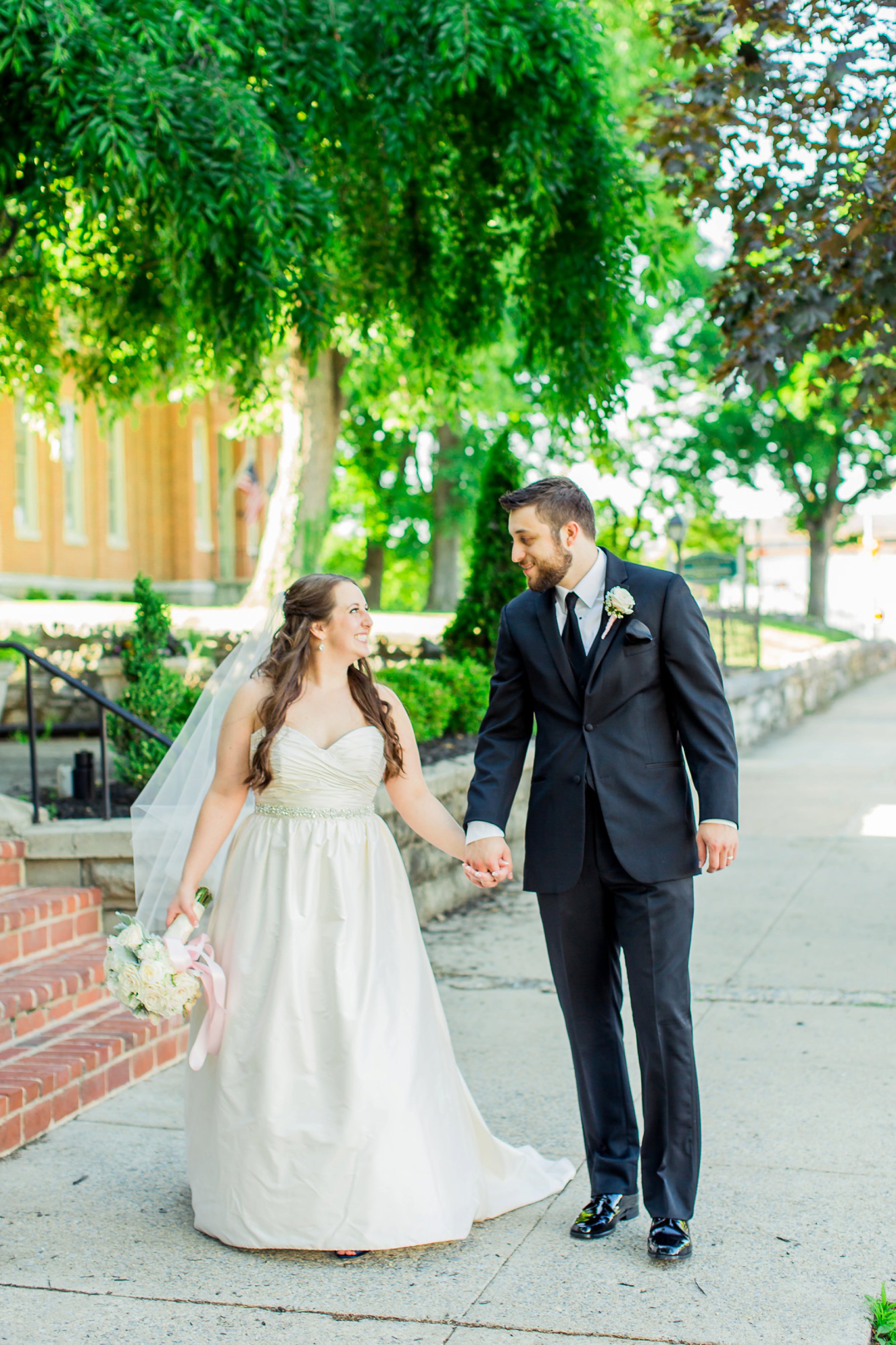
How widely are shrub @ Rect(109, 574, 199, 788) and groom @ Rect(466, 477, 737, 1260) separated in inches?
160

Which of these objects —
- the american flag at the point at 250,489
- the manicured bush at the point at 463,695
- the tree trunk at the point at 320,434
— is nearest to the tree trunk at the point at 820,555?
the american flag at the point at 250,489

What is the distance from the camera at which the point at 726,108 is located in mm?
7168

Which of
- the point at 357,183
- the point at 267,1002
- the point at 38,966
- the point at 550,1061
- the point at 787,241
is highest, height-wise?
the point at 357,183

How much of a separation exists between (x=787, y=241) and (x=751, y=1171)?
16.5 feet

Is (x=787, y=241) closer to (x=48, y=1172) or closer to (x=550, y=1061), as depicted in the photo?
(x=550, y=1061)

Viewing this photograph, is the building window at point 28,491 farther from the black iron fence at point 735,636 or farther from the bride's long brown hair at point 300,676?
the bride's long brown hair at point 300,676

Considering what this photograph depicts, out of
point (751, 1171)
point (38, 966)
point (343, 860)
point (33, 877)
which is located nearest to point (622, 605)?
point (343, 860)

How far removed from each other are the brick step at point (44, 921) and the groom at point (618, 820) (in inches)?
102

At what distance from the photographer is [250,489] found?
104ft

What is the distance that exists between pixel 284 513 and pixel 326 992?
14.4 m

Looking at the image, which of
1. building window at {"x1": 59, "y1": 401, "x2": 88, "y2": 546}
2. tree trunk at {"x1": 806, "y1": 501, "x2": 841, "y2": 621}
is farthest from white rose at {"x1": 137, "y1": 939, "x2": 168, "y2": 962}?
tree trunk at {"x1": 806, "y1": 501, "x2": 841, "y2": 621}

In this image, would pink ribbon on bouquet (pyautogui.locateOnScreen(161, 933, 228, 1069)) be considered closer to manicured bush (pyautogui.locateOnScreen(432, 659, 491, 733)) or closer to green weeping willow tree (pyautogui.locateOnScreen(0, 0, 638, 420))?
green weeping willow tree (pyautogui.locateOnScreen(0, 0, 638, 420))

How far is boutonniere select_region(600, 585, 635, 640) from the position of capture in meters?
3.64

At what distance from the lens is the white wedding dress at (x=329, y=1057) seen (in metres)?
3.67
